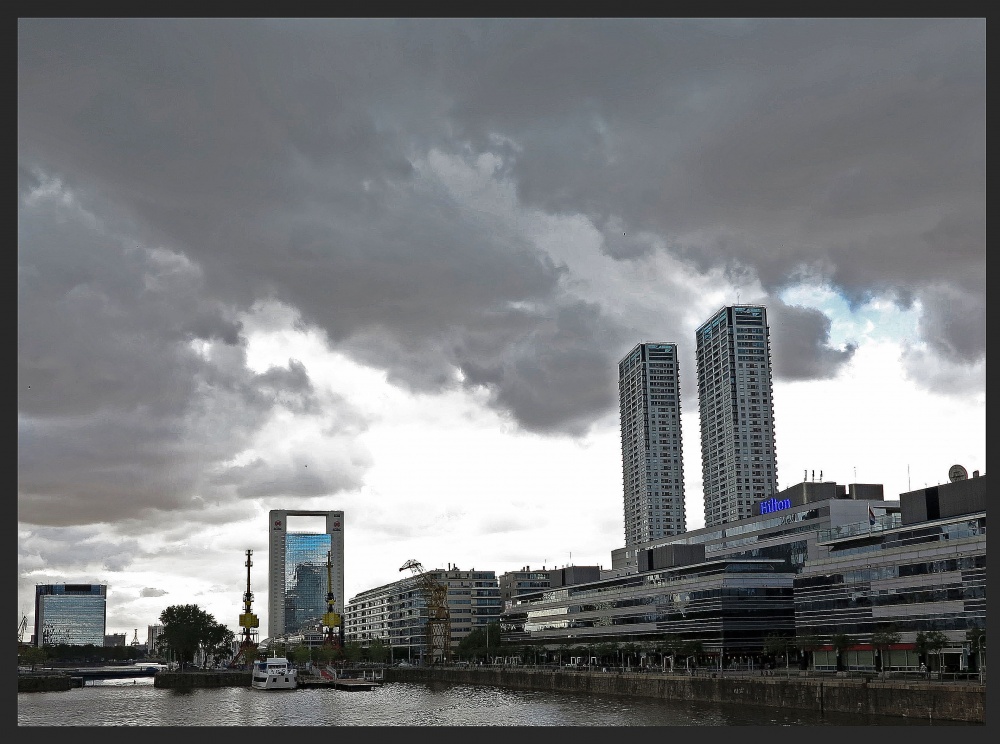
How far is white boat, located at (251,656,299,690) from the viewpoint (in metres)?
193

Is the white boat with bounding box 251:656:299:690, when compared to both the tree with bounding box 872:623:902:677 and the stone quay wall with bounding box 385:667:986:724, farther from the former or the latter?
the tree with bounding box 872:623:902:677

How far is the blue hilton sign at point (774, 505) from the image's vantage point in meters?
189

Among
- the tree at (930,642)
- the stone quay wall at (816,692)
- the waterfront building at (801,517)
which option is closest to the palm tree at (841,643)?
the tree at (930,642)

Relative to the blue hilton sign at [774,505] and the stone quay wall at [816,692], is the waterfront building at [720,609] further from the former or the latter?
the stone quay wall at [816,692]

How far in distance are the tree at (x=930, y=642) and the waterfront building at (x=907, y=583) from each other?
1420mm

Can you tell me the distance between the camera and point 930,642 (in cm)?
10856

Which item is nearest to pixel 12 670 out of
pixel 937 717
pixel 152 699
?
pixel 937 717

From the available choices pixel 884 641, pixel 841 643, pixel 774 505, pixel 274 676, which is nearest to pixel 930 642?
pixel 884 641

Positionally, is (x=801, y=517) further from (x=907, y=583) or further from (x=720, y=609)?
(x=907, y=583)

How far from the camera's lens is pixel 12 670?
153ft

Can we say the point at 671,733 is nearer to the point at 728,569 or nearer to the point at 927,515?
the point at 927,515

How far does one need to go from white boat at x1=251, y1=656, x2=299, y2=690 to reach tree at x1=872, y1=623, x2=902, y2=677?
114 metres

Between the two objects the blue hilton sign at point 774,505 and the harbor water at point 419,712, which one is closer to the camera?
the harbor water at point 419,712

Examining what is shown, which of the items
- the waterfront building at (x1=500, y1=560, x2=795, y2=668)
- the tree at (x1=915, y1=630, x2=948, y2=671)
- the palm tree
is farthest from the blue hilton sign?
the tree at (x1=915, y1=630, x2=948, y2=671)
